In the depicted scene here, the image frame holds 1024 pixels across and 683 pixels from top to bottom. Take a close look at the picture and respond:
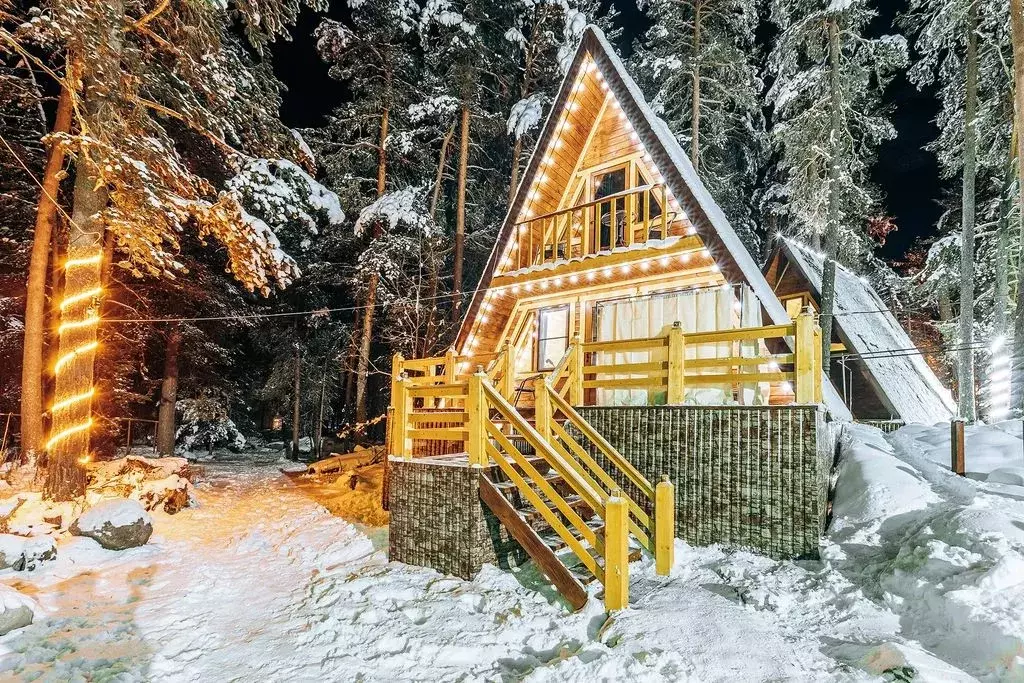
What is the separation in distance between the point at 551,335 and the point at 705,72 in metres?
14.0

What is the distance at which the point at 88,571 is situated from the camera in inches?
254

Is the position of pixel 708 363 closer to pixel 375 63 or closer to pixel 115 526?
pixel 115 526

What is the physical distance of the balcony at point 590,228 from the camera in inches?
370

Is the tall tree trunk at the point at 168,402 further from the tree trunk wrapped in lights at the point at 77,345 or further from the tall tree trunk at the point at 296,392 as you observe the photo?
the tree trunk wrapped in lights at the point at 77,345

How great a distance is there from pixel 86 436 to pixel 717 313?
35.9ft

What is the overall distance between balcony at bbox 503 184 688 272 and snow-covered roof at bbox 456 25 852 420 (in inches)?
15.7

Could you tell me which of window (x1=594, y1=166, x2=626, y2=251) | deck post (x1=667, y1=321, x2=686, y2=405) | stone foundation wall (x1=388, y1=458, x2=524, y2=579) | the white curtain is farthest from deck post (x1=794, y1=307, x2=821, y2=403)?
window (x1=594, y1=166, x2=626, y2=251)

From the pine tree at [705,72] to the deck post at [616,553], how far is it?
1552 cm

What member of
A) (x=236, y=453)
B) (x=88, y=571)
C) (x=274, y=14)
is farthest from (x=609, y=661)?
(x=236, y=453)

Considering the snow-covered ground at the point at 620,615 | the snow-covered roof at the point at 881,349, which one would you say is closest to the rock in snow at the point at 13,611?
the snow-covered ground at the point at 620,615

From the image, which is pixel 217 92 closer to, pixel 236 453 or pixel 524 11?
pixel 524 11

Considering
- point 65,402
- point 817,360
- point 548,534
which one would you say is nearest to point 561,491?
point 548,534

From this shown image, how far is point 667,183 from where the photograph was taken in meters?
8.98

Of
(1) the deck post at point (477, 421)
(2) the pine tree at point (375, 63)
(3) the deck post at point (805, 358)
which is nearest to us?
(3) the deck post at point (805, 358)
